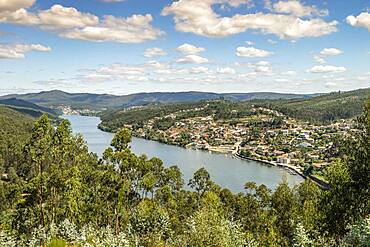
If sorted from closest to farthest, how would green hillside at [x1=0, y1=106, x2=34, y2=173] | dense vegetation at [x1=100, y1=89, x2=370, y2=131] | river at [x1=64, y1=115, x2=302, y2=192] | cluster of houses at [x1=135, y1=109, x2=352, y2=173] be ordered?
1. river at [x1=64, y1=115, x2=302, y2=192]
2. green hillside at [x1=0, y1=106, x2=34, y2=173]
3. cluster of houses at [x1=135, y1=109, x2=352, y2=173]
4. dense vegetation at [x1=100, y1=89, x2=370, y2=131]

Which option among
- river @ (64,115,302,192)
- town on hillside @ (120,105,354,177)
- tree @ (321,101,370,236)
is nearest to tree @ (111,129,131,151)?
tree @ (321,101,370,236)

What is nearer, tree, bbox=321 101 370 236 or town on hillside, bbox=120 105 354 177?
tree, bbox=321 101 370 236

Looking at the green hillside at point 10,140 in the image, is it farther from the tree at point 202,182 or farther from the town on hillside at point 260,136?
the town on hillside at point 260,136

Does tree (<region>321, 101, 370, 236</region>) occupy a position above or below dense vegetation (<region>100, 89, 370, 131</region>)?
above

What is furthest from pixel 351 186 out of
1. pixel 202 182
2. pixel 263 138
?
pixel 263 138

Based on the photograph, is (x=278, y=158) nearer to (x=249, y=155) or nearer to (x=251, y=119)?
(x=249, y=155)

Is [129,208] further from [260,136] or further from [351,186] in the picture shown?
[260,136]

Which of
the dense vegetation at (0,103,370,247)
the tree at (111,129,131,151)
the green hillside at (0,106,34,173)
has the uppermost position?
the tree at (111,129,131,151)

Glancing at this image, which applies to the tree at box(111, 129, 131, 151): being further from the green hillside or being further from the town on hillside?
the town on hillside

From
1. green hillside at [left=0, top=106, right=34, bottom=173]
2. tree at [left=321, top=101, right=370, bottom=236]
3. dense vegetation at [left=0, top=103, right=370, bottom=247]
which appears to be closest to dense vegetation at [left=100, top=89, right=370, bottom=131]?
green hillside at [left=0, top=106, right=34, bottom=173]

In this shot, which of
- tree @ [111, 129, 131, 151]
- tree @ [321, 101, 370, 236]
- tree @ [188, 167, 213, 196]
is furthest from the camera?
tree @ [188, 167, 213, 196]

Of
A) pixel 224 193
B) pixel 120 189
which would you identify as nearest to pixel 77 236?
pixel 120 189
